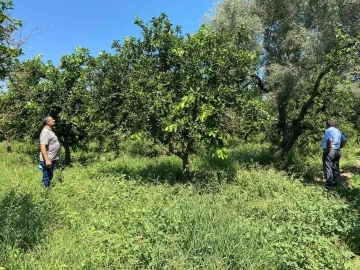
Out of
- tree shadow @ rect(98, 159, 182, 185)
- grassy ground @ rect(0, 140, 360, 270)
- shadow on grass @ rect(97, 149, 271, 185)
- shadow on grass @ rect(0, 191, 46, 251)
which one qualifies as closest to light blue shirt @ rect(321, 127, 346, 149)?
grassy ground @ rect(0, 140, 360, 270)

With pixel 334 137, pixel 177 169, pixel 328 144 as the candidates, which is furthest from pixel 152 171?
pixel 334 137

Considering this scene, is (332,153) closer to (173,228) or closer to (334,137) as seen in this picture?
(334,137)

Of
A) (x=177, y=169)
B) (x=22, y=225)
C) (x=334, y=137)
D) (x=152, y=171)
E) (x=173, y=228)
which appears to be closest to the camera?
(x=173, y=228)

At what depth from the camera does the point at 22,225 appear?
4.27 metres

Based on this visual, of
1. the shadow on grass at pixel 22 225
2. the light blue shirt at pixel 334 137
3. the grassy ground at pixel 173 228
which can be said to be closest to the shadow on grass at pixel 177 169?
the grassy ground at pixel 173 228

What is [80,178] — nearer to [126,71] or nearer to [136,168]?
[136,168]

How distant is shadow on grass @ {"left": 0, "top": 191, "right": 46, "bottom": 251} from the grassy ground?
14mm

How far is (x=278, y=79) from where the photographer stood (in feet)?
30.5

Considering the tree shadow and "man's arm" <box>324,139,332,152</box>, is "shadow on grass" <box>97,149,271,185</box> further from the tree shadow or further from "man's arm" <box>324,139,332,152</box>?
"man's arm" <box>324,139,332,152</box>

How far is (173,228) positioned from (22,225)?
80.5 inches

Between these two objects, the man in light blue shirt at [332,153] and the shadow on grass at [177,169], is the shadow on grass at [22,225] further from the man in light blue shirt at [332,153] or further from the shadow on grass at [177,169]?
the man in light blue shirt at [332,153]

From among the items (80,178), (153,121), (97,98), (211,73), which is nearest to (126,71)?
(97,98)

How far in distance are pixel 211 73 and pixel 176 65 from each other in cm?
93

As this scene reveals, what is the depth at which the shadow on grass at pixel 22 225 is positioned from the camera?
392 centimetres
